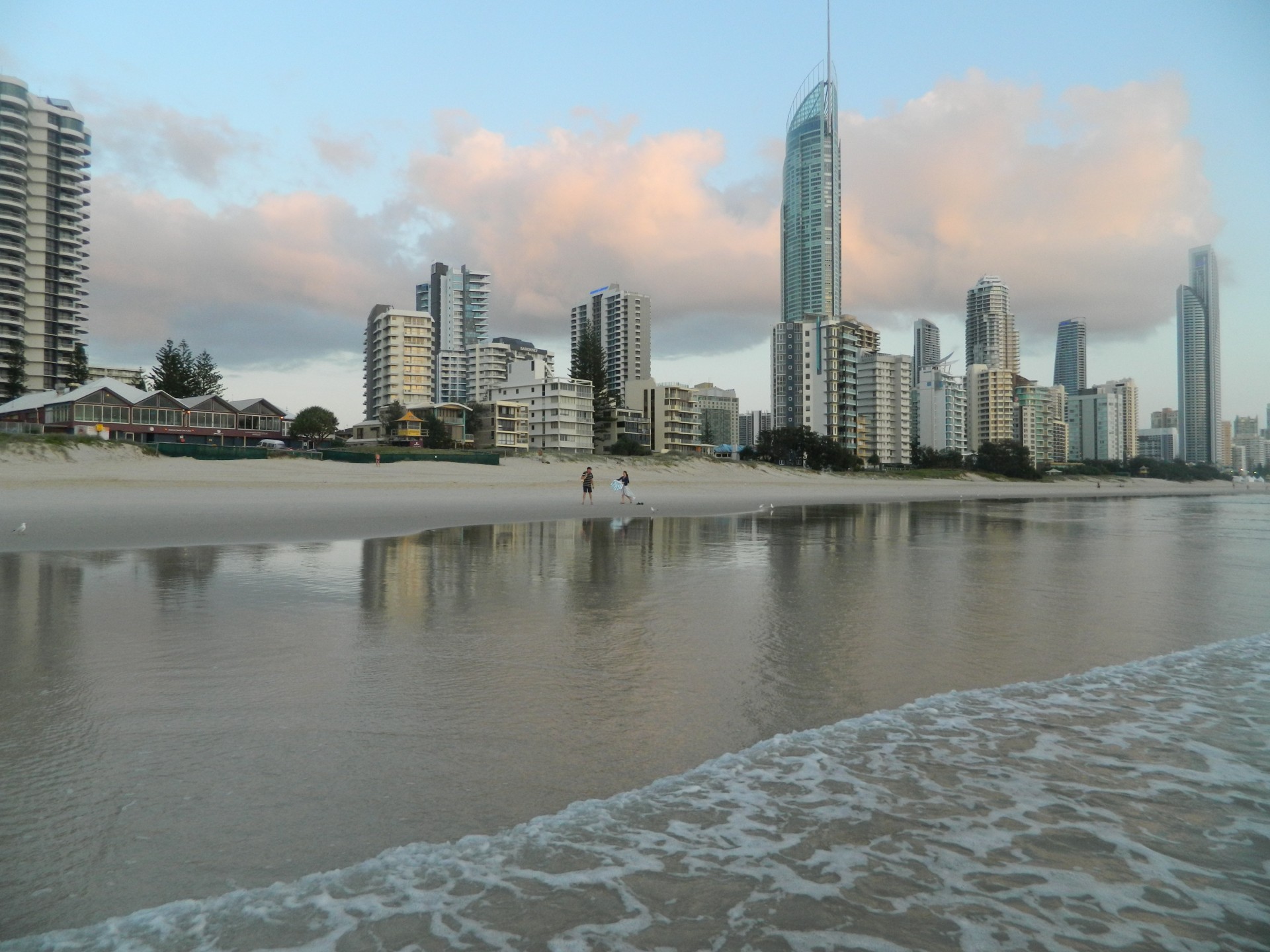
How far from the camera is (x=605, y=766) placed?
4660 mm

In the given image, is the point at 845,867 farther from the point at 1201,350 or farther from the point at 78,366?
the point at 78,366

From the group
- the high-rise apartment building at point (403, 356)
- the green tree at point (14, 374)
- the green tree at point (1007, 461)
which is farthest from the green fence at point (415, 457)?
the green tree at point (1007, 461)

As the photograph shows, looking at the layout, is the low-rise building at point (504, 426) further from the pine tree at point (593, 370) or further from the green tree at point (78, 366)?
the green tree at point (78, 366)

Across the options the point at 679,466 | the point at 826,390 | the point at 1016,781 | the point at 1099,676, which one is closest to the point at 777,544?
the point at 1099,676

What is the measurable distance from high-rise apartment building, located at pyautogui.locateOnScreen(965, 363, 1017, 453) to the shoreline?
125806mm

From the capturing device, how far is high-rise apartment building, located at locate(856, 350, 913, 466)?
15362 centimetres

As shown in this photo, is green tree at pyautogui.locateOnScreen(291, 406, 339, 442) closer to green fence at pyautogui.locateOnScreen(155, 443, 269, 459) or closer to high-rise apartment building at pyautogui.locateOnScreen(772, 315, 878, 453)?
green fence at pyautogui.locateOnScreen(155, 443, 269, 459)

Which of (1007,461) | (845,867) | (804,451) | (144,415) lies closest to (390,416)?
(144,415)

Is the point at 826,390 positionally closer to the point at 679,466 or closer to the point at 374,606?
the point at 679,466

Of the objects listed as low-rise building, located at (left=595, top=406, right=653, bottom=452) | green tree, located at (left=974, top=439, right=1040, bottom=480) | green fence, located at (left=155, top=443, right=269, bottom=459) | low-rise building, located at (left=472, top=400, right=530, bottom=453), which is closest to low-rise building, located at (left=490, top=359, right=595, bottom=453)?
low-rise building, located at (left=472, top=400, right=530, bottom=453)

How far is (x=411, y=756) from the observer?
186 inches

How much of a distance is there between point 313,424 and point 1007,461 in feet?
323

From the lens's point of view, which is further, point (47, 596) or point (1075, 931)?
point (47, 596)

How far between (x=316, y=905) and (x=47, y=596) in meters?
9.36
